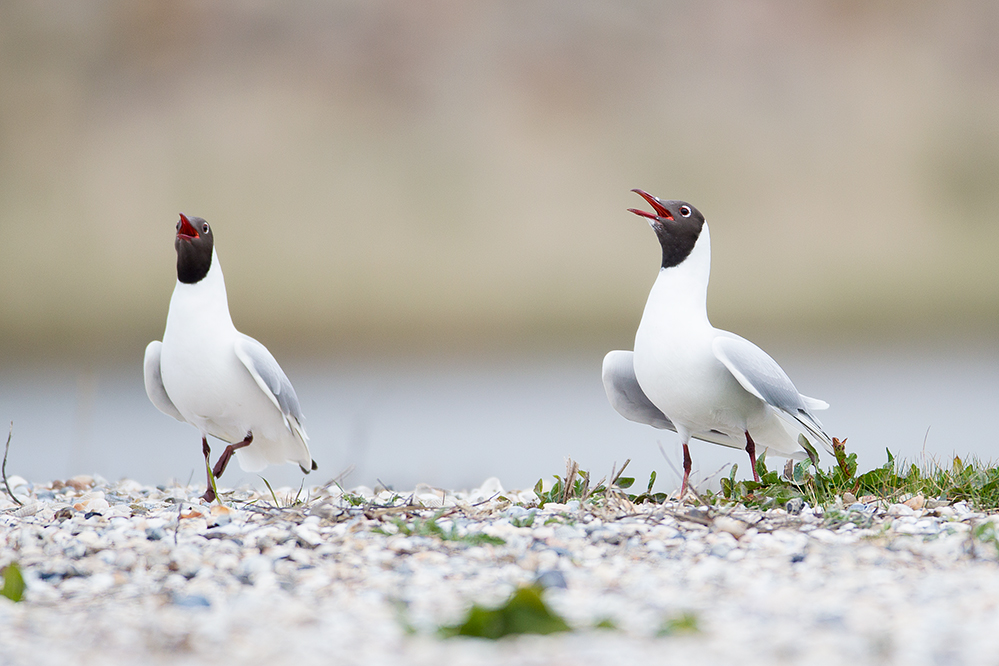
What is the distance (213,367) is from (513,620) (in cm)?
250

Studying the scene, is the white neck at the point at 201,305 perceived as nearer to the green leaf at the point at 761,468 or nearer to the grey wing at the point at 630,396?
the grey wing at the point at 630,396

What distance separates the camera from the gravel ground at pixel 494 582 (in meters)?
1.63

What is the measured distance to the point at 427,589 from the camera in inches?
83.3

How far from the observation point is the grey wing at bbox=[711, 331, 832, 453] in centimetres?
351

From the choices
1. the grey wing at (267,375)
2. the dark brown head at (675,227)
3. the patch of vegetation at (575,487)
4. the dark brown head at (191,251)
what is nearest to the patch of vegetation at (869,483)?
→ the patch of vegetation at (575,487)

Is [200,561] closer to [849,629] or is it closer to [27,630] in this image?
[27,630]

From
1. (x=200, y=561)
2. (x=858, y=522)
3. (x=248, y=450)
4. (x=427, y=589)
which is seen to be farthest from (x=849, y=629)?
(x=248, y=450)

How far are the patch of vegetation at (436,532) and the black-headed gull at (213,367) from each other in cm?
128

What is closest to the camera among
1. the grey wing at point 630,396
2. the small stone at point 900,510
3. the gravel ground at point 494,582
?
the gravel ground at point 494,582

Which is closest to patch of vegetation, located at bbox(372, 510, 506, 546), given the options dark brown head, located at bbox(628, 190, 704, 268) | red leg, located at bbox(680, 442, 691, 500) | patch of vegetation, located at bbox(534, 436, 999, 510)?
patch of vegetation, located at bbox(534, 436, 999, 510)

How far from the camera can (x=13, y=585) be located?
2.21 metres

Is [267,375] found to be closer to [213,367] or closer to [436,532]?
[213,367]

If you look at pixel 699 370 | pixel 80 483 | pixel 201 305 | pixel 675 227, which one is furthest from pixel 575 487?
pixel 80 483

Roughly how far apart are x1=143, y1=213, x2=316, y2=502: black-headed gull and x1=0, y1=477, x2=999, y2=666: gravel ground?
675 mm
